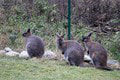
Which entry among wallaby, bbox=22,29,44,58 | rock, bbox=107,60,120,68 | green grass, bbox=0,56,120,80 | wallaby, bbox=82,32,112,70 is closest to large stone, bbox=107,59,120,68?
rock, bbox=107,60,120,68

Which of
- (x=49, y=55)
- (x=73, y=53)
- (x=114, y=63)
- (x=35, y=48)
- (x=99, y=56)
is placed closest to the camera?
(x=99, y=56)

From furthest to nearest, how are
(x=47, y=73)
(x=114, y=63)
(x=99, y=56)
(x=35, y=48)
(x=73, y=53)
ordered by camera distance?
(x=35, y=48) → (x=114, y=63) → (x=73, y=53) → (x=99, y=56) → (x=47, y=73)

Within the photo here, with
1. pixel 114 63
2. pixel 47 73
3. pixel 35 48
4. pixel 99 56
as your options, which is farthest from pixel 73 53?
pixel 47 73

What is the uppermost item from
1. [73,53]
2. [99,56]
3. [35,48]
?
[35,48]

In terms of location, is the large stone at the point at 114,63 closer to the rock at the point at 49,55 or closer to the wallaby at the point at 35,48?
the rock at the point at 49,55

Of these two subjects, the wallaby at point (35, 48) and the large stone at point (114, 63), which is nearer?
the large stone at point (114, 63)

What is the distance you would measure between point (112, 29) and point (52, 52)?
3.94m

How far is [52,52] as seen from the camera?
12.3 meters

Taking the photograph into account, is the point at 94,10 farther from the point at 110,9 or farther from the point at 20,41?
the point at 20,41

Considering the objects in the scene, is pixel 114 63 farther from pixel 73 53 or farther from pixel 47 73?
pixel 47 73

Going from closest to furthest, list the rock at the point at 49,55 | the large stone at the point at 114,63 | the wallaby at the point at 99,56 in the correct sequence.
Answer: the wallaby at the point at 99,56, the large stone at the point at 114,63, the rock at the point at 49,55

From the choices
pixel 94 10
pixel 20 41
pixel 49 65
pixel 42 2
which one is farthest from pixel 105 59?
pixel 42 2

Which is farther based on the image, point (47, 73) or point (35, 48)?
point (35, 48)

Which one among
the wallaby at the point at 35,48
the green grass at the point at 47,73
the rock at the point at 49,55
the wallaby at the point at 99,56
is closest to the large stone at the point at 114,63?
the wallaby at the point at 99,56
